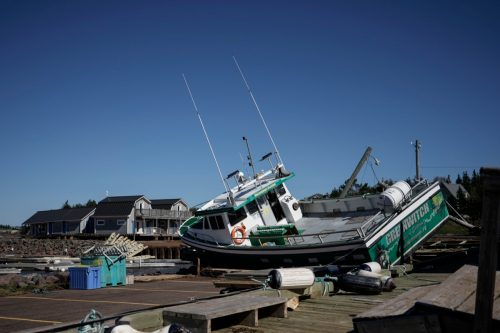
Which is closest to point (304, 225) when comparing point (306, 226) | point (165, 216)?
point (306, 226)

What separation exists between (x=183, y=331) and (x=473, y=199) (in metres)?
39.9

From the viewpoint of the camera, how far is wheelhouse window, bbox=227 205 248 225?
19.3m

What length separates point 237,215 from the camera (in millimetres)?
19484

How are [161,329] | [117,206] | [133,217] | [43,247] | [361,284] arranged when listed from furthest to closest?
[117,206]
[133,217]
[43,247]
[361,284]
[161,329]

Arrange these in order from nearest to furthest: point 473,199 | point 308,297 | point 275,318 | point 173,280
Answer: point 275,318 → point 308,297 → point 173,280 → point 473,199

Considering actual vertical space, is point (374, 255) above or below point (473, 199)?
below

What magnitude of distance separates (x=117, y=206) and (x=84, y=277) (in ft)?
154

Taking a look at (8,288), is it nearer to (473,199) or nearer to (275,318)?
(275,318)

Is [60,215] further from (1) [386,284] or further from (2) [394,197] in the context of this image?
(1) [386,284]

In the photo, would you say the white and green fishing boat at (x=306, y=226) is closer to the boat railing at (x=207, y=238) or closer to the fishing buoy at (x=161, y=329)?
the boat railing at (x=207, y=238)

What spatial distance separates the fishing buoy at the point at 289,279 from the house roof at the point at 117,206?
52672mm

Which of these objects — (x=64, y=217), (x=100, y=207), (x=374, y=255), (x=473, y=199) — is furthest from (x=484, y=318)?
(x=64, y=217)

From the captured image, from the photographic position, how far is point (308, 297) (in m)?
8.20

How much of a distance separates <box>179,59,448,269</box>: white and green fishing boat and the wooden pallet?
775 cm
